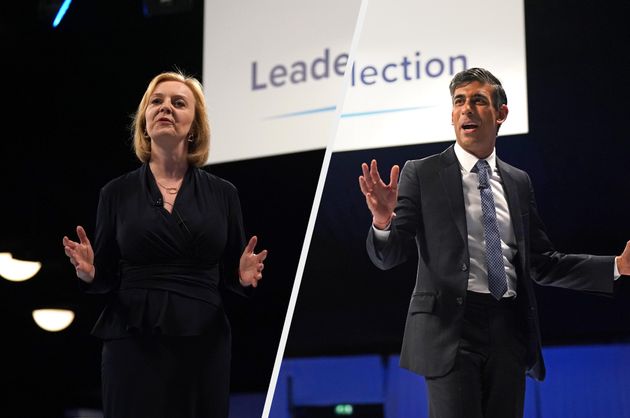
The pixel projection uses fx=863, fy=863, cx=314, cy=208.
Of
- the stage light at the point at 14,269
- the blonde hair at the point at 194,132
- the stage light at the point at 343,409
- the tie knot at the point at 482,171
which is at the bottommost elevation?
the stage light at the point at 343,409

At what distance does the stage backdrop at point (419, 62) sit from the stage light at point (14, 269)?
6.20ft

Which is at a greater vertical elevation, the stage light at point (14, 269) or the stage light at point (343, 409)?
the stage light at point (14, 269)

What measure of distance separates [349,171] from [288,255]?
495mm

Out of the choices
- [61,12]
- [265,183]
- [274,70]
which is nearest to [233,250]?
[265,183]

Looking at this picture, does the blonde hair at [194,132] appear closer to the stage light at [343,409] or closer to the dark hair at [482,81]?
the dark hair at [482,81]

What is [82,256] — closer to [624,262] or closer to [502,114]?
[502,114]

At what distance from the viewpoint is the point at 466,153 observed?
3016mm

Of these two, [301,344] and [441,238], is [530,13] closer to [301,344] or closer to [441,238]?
[441,238]

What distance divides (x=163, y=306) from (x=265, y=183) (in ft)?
3.19

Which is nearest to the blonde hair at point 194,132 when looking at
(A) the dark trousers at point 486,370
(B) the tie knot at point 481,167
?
(B) the tie knot at point 481,167

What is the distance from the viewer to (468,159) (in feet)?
9.86

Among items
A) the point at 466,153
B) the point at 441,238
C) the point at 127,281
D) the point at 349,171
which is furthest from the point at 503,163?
the point at 127,281

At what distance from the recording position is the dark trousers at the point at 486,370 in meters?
2.72

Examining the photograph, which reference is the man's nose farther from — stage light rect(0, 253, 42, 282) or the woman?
stage light rect(0, 253, 42, 282)
